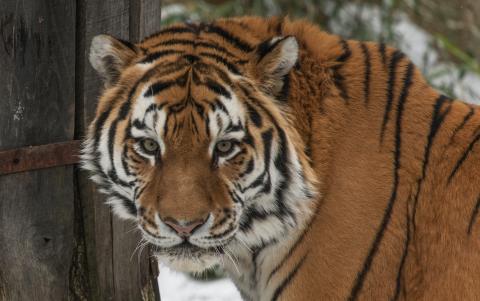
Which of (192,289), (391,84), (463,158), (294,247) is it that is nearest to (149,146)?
(294,247)

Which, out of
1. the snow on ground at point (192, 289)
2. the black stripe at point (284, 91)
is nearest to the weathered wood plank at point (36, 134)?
the black stripe at point (284, 91)

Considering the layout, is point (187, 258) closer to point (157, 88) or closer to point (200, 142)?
point (200, 142)

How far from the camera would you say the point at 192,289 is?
17.5 feet

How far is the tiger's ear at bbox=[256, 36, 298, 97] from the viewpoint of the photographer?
96.8 inches

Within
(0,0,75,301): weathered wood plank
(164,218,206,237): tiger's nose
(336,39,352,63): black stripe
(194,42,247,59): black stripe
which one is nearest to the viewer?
(164,218,206,237): tiger's nose

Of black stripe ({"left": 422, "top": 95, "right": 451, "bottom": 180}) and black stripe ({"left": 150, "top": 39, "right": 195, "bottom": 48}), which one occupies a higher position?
black stripe ({"left": 150, "top": 39, "right": 195, "bottom": 48})

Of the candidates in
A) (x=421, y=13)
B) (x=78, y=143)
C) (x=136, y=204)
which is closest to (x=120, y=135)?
(x=136, y=204)

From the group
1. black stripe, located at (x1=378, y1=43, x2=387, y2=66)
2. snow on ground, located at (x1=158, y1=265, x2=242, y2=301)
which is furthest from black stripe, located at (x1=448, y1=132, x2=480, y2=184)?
snow on ground, located at (x1=158, y1=265, x2=242, y2=301)

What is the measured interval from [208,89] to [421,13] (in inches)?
235

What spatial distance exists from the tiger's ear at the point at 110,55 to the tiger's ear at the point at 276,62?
381 millimetres

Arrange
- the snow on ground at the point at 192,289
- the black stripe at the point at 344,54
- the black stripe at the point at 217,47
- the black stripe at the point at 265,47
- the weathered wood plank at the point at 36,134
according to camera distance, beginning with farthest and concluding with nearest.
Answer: the snow on ground at the point at 192,289, the weathered wood plank at the point at 36,134, the black stripe at the point at 344,54, the black stripe at the point at 217,47, the black stripe at the point at 265,47

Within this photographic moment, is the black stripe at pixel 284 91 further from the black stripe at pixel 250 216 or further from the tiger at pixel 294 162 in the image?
the black stripe at pixel 250 216

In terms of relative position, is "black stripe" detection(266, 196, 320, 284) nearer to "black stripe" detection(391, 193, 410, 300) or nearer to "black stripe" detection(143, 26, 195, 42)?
"black stripe" detection(391, 193, 410, 300)

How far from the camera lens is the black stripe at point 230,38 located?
2615 mm
